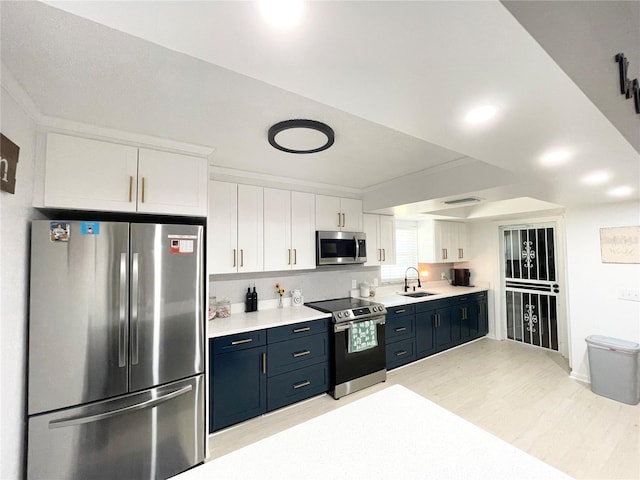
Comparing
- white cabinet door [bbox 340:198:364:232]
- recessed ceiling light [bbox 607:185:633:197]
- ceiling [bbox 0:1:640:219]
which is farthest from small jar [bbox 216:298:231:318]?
recessed ceiling light [bbox 607:185:633:197]

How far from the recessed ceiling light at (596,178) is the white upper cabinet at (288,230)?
2.43m

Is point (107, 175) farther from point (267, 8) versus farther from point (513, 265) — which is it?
point (513, 265)

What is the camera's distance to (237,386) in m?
2.41

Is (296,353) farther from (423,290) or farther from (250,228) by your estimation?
(423,290)

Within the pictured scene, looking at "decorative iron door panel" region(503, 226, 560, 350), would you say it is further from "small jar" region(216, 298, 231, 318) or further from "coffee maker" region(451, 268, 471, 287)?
"small jar" region(216, 298, 231, 318)

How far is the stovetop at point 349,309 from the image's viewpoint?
2.95 metres

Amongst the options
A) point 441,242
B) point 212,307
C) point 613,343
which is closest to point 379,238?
point 441,242

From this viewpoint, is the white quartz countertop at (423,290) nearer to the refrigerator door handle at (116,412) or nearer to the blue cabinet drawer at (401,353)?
the blue cabinet drawer at (401,353)

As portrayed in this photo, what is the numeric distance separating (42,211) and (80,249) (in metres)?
0.43

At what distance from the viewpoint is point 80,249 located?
167 centimetres

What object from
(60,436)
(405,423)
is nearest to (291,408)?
(60,436)

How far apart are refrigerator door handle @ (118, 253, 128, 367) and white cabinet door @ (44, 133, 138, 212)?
15.7 inches

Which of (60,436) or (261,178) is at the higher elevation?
(261,178)

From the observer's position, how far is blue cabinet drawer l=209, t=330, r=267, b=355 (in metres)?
2.30
